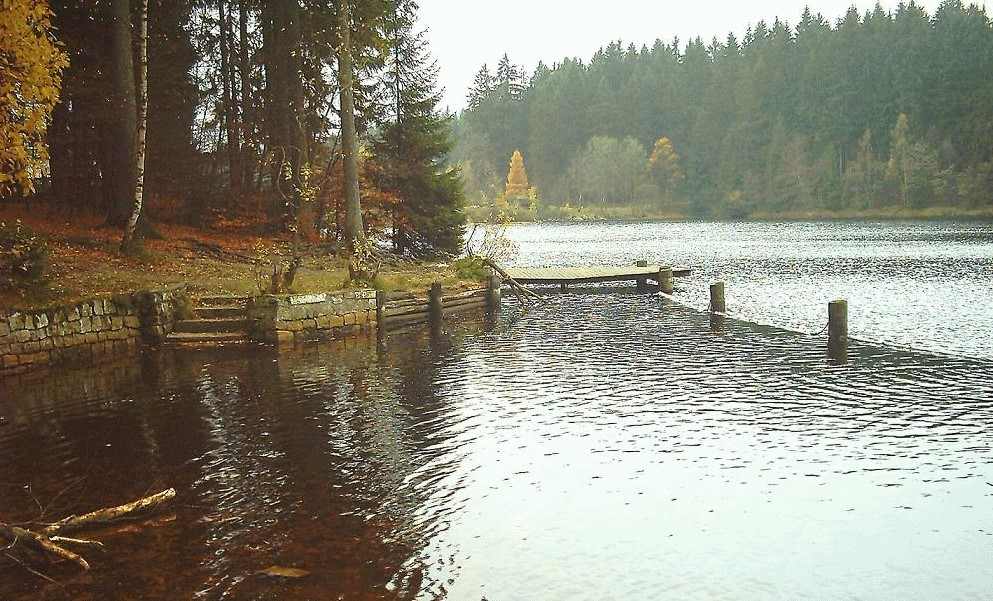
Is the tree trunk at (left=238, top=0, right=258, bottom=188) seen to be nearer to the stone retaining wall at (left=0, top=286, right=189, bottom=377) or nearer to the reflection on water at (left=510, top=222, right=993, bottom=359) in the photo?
the stone retaining wall at (left=0, top=286, right=189, bottom=377)

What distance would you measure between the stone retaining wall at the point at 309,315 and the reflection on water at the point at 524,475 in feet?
7.10

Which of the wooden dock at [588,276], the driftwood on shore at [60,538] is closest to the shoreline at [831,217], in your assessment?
the wooden dock at [588,276]

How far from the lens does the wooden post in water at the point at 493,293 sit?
26.7 meters

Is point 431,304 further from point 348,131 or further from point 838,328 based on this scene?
point 838,328

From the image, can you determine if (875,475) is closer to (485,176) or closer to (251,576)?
(251,576)

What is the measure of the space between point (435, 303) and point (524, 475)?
14.3 m

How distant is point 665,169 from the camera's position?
12612 cm

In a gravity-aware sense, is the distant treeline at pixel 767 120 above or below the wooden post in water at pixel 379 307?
above

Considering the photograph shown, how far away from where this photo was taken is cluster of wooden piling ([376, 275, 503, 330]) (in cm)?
2263

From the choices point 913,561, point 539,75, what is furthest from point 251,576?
point 539,75

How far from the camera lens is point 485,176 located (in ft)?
415

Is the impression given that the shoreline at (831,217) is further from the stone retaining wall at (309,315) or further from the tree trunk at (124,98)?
the stone retaining wall at (309,315)

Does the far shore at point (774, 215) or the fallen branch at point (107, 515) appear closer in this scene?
the fallen branch at point (107, 515)

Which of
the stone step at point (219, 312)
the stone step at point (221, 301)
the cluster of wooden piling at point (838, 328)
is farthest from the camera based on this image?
the stone step at point (221, 301)
